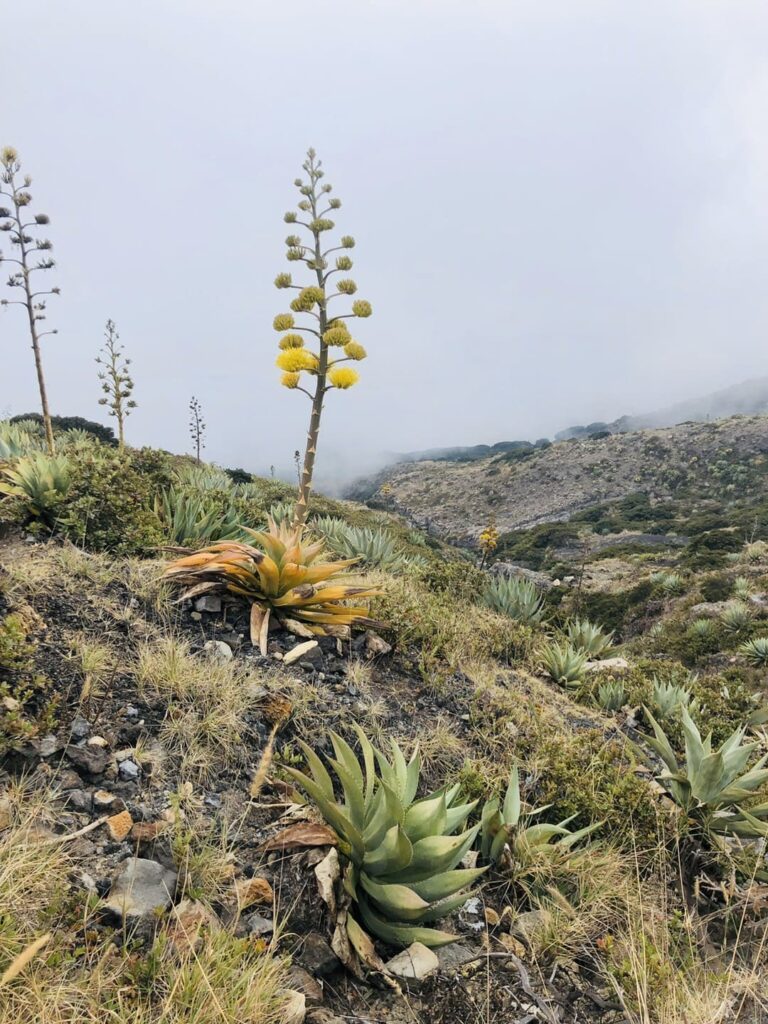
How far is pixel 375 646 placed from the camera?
4461 millimetres

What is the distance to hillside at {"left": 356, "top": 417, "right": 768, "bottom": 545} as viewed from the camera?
4903cm

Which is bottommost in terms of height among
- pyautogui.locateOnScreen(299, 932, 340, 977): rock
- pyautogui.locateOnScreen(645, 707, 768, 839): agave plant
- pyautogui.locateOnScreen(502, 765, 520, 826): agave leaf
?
pyautogui.locateOnScreen(645, 707, 768, 839): agave plant

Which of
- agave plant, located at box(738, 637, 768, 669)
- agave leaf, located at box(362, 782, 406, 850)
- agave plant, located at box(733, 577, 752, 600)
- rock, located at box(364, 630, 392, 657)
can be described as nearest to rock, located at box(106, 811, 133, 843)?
agave leaf, located at box(362, 782, 406, 850)

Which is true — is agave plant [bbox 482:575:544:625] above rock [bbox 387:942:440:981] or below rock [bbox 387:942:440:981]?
below

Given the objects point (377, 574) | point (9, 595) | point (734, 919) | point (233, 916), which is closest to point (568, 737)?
point (734, 919)

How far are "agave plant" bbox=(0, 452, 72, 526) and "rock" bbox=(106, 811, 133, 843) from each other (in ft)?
10.6

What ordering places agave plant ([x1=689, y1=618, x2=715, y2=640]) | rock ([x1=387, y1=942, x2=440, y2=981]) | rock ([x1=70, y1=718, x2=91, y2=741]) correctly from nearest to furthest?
1. rock ([x1=387, y1=942, x2=440, y2=981])
2. rock ([x1=70, y1=718, x2=91, y2=741])
3. agave plant ([x1=689, y1=618, x2=715, y2=640])

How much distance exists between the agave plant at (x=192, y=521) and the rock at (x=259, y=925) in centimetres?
363

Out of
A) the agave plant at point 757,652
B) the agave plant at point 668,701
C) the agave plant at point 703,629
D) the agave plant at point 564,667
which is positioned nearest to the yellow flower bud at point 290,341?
the agave plant at point 564,667

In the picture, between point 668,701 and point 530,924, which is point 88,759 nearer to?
point 530,924

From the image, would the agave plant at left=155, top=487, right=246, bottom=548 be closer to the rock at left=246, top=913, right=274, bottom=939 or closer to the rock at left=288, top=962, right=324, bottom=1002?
the rock at left=246, top=913, right=274, bottom=939

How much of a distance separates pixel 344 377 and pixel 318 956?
3533 millimetres

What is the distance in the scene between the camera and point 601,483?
5469 cm

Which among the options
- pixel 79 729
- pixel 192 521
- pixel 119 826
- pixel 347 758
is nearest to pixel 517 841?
pixel 347 758
